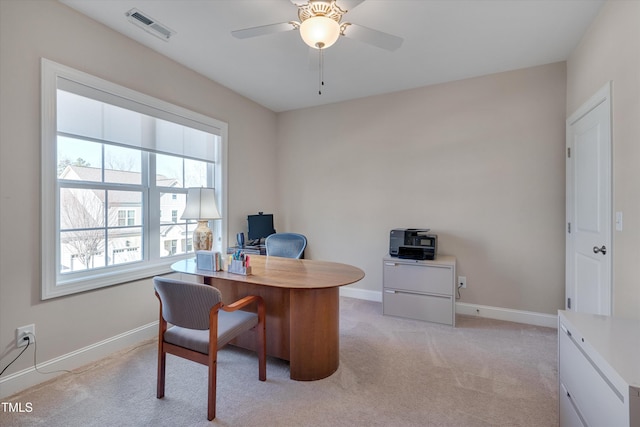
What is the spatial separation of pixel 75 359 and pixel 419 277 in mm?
3129

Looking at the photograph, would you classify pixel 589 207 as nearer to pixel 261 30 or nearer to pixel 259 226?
pixel 261 30

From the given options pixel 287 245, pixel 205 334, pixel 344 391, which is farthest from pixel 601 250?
pixel 205 334

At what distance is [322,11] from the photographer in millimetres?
1770

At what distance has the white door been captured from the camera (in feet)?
Answer: 6.54

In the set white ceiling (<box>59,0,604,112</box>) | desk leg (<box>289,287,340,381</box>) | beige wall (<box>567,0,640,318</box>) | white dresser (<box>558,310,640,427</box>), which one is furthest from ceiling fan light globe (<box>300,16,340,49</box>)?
white dresser (<box>558,310,640,427</box>)

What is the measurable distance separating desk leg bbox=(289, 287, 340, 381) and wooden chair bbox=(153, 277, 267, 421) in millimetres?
366

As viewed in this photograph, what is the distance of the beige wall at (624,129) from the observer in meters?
1.63

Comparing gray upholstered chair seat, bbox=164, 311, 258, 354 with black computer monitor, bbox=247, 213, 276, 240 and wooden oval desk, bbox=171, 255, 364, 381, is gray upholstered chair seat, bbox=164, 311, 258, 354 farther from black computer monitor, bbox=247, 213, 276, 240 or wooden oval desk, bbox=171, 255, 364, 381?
black computer monitor, bbox=247, 213, 276, 240


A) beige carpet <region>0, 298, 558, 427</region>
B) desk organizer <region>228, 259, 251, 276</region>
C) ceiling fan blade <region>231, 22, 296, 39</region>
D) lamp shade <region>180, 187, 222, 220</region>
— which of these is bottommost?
beige carpet <region>0, 298, 558, 427</region>

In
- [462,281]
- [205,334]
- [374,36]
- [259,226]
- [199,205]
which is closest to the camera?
[205,334]

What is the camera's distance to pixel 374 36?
1795mm

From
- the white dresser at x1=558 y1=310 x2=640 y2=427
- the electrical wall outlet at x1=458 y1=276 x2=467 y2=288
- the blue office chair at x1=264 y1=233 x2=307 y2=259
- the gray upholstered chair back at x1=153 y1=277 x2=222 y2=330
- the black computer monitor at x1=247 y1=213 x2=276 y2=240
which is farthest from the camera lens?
the black computer monitor at x1=247 y1=213 x2=276 y2=240

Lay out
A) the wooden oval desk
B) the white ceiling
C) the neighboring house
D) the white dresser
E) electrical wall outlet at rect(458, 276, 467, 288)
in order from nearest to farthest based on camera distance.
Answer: the white dresser → the wooden oval desk → the white ceiling → the neighboring house → electrical wall outlet at rect(458, 276, 467, 288)

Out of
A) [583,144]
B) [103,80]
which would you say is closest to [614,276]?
[583,144]
